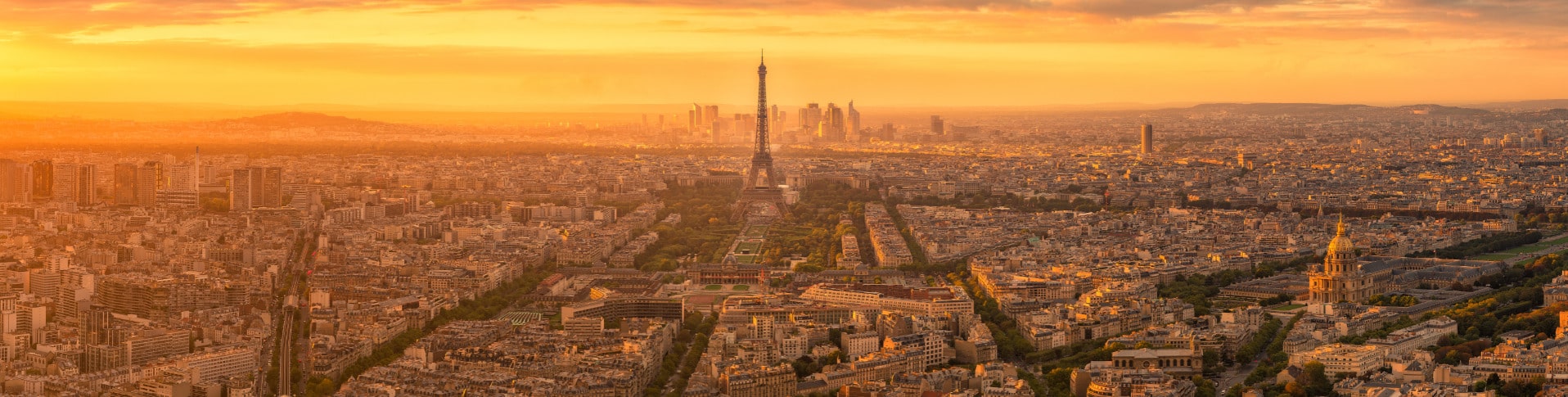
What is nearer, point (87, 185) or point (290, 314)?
point (290, 314)

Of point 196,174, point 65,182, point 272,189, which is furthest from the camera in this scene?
point 196,174

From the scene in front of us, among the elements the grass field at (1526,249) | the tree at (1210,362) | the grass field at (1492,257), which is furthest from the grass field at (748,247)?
the tree at (1210,362)

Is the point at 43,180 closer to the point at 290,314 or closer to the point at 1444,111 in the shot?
the point at 290,314

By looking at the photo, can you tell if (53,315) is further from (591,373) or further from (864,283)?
(864,283)

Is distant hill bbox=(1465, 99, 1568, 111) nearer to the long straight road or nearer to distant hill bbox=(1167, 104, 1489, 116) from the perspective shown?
distant hill bbox=(1167, 104, 1489, 116)

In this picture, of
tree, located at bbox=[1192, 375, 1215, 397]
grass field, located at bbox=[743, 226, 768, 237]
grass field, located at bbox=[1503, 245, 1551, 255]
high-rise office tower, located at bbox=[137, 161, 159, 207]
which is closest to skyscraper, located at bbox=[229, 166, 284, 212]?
high-rise office tower, located at bbox=[137, 161, 159, 207]

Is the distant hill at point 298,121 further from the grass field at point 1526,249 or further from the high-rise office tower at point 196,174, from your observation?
the grass field at point 1526,249

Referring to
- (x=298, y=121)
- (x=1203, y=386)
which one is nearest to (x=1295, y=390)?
(x=1203, y=386)

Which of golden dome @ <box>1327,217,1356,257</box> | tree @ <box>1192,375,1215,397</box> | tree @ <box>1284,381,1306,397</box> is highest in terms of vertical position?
golden dome @ <box>1327,217,1356,257</box>

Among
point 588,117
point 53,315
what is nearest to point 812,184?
point 53,315
